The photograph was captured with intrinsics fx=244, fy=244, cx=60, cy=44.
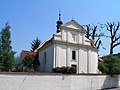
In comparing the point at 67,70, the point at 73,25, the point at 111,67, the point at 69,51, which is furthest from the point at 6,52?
the point at 111,67

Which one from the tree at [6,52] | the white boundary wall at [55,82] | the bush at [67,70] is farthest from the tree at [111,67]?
the tree at [6,52]

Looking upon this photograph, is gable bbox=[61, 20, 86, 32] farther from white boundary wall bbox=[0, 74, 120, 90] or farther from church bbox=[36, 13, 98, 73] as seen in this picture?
white boundary wall bbox=[0, 74, 120, 90]

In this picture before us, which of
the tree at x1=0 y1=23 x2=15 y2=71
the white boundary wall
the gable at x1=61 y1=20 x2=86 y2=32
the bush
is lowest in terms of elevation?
the white boundary wall

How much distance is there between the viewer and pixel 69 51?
1518 inches

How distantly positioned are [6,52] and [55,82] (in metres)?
10.4

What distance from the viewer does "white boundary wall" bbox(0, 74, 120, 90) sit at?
22.9 m

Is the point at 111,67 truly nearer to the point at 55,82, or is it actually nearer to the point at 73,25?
the point at 55,82

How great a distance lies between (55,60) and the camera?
36781mm

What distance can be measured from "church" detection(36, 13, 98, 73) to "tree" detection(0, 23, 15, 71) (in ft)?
21.7

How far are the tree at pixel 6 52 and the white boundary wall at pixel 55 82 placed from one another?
930 cm

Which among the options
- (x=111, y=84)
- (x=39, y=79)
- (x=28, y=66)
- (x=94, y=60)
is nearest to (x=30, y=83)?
(x=39, y=79)

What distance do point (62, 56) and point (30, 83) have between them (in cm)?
1409

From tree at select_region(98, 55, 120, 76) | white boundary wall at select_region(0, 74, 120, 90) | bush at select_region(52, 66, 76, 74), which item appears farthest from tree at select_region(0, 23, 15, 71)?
tree at select_region(98, 55, 120, 76)

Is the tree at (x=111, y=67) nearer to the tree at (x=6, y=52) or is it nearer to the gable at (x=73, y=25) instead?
the gable at (x=73, y=25)
